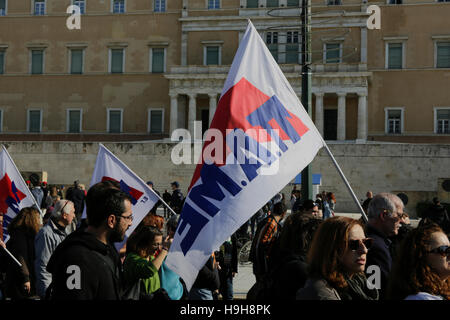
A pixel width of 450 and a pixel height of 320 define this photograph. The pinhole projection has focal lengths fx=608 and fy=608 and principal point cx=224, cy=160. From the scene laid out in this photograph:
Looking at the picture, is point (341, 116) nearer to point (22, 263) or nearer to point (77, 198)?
point (77, 198)

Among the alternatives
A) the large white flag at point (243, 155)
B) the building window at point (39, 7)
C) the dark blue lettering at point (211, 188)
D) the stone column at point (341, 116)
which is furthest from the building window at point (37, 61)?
the dark blue lettering at point (211, 188)

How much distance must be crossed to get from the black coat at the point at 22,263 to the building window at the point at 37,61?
33929 millimetres

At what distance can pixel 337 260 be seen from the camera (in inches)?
109

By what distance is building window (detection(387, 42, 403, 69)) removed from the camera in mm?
33750

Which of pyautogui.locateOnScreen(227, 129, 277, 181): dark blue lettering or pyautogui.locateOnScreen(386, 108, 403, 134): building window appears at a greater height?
pyautogui.locateOnScreen(386, 108, 403, 134): building window

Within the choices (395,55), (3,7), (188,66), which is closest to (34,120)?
(3,7)

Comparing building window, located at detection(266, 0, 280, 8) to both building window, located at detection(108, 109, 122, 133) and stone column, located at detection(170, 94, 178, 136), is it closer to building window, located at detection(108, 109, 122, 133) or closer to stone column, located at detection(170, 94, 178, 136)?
stone column, located at detection(170, 94, 178, 136)

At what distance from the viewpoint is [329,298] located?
261 centimetres

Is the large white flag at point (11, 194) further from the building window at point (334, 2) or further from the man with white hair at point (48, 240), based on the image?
the building window at point (334, 2)

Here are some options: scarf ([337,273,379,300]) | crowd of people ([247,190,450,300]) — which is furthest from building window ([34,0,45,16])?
scarf ([337,273,379,300])

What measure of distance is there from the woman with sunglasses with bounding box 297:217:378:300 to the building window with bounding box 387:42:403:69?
107 ft

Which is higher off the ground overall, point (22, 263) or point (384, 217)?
point (384, 217)

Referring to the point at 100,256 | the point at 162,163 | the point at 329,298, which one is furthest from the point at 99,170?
the point at 162,163

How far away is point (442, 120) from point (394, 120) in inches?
98.5
